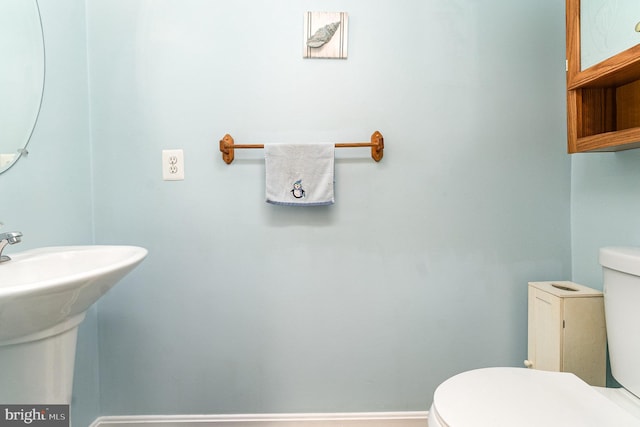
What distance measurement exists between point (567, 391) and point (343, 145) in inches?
40.7

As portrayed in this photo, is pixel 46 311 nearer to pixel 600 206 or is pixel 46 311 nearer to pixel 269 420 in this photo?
pixel 269 420

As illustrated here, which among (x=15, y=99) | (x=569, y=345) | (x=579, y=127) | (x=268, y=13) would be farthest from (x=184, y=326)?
(x=579, y=127)

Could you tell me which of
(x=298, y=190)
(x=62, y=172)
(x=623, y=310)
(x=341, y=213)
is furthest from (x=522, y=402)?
(x=62, y=172)

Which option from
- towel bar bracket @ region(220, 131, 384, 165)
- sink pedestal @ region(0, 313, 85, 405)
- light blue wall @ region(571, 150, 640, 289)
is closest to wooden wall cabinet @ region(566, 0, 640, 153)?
light blue wall @ region(571, 150, 640, 289)

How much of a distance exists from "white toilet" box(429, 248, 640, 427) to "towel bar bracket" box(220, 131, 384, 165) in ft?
2.64

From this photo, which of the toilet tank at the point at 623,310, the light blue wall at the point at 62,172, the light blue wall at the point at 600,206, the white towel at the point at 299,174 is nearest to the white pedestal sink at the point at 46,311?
the light blue wall at the point at 62,172

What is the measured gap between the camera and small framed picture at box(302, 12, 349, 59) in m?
1.37

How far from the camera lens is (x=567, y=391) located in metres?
0.90

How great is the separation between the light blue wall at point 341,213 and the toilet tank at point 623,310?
395 millimetres

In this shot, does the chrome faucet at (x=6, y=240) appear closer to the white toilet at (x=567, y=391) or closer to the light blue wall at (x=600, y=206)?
the white toilet at (x=567, y=391)

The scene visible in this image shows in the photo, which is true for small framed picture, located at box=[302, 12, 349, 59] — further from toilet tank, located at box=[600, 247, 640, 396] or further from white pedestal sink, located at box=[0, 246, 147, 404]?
toilet tank, located at box=[600, 247, 640, 396]

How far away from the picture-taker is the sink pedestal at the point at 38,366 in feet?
2.66

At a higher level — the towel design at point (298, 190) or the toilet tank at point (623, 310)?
the towel design at point (298, 190)

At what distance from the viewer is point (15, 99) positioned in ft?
3.50
